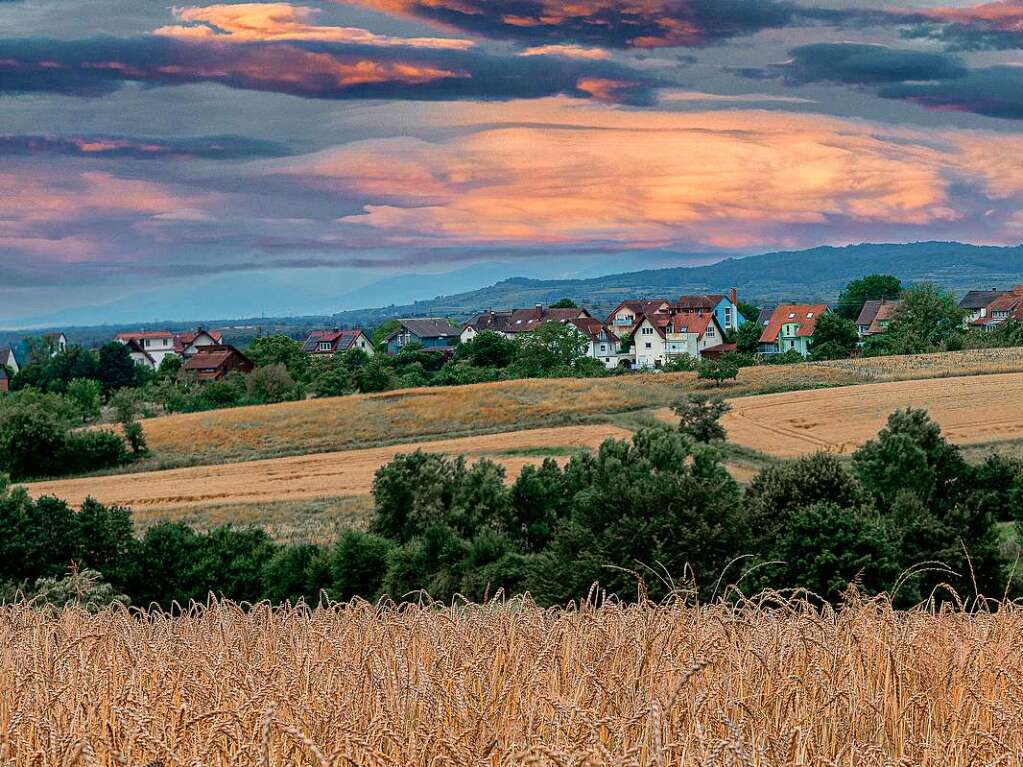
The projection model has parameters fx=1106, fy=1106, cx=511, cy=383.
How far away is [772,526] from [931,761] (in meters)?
22.7

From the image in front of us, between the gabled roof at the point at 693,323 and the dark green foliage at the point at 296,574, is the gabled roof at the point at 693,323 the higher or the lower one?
the higher one

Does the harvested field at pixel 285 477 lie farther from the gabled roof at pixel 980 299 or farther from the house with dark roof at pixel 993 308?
the gabled roof at pixel 980 299

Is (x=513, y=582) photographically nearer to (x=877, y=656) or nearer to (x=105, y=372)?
(x=877, y=656)

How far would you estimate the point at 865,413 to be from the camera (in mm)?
63406

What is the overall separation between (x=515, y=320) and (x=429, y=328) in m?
12.4

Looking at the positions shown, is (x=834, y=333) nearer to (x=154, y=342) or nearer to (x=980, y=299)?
(x=980, y=299)

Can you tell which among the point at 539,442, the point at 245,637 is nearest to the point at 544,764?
the point at 245,637

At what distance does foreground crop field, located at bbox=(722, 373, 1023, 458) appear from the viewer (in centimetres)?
5528

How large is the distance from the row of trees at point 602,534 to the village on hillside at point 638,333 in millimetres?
71567

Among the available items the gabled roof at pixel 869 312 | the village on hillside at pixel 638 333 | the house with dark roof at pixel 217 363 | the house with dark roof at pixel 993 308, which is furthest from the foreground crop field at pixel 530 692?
the house with dark roof at pixel 993 308

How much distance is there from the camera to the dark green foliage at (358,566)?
31.2m

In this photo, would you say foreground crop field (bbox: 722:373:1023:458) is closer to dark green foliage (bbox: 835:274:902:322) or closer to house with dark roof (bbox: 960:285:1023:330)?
house with dark roof (bbox: 960:285:1023:330)

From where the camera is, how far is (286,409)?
7512 cm

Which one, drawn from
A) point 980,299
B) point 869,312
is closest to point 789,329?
point 869,312
